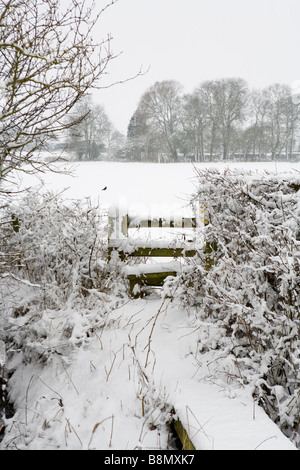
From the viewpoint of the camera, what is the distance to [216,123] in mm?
46812

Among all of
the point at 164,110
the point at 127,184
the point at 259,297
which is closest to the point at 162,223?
the point at 259,297

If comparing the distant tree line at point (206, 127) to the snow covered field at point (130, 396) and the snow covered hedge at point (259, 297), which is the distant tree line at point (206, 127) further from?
the snow covered hedge at point (259, 297)

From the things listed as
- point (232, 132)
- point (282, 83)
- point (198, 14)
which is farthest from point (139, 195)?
point (198, 14)

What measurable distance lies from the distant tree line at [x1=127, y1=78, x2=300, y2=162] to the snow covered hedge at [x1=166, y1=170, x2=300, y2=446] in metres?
42.9

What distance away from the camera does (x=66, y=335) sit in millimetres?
3947

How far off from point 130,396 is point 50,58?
14.0 feet

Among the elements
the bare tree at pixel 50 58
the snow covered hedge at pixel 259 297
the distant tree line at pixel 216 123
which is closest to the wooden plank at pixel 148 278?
the snow covered hedge at pixel 259 297

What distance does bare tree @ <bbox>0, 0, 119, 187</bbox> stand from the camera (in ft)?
14.7

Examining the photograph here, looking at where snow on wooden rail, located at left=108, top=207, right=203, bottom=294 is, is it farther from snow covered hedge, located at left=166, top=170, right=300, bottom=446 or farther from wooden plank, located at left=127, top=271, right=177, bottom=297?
snow covered hedge, located at left=166, top=170, right=300, bottom=446

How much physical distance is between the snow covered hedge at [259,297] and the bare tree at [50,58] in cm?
252

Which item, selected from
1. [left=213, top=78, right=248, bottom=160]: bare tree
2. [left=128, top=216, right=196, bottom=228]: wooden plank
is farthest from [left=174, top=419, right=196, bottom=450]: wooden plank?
[left=213, top=78, right=248, bottom=160]: bare tree

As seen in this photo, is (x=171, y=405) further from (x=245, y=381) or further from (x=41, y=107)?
(x=41, y=107)

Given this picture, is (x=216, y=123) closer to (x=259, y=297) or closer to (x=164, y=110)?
(x=164, y=110)

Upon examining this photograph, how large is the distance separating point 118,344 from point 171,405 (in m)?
1.12
